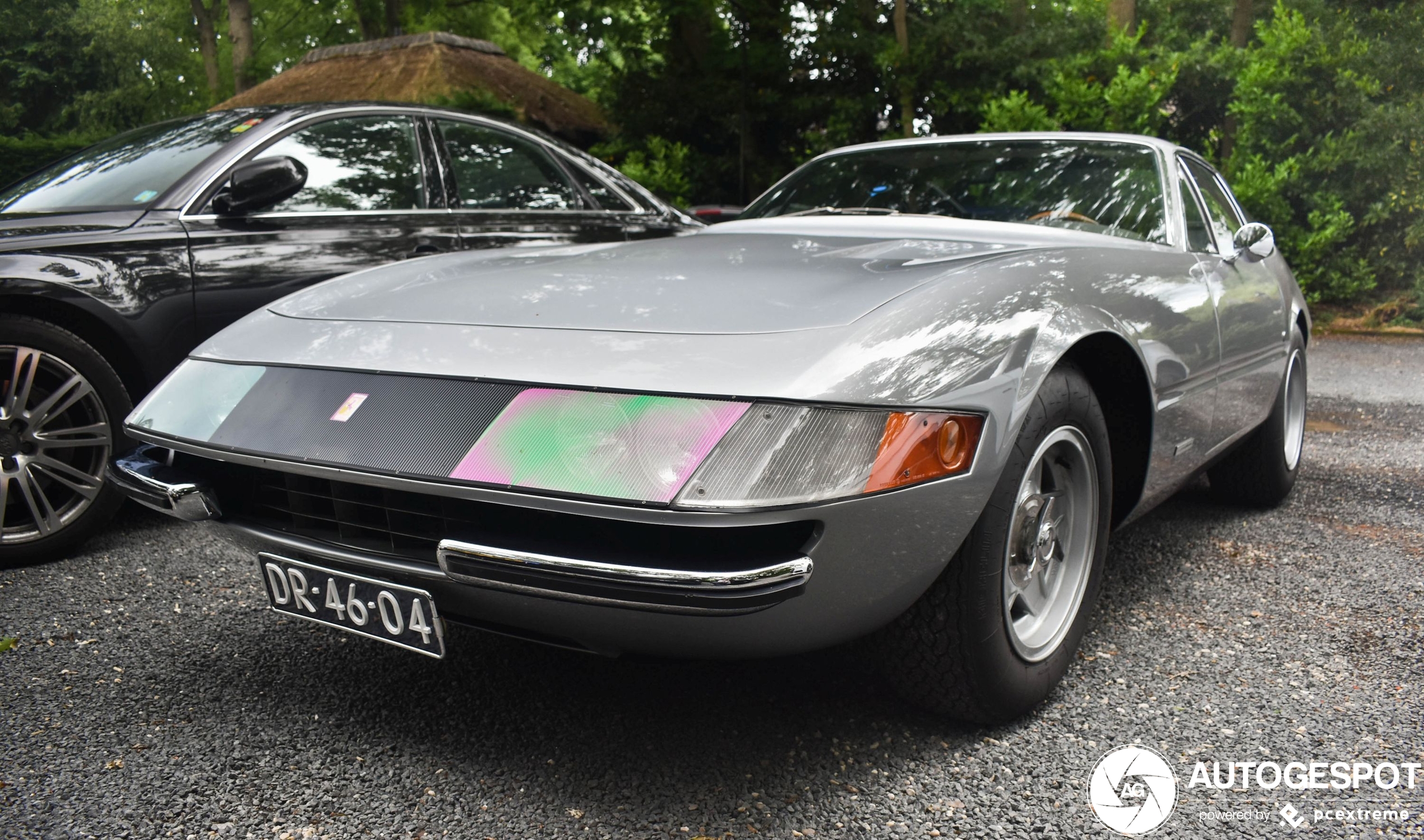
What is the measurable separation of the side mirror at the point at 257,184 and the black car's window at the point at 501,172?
0.80m

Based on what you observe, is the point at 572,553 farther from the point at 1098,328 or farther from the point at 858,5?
the point at 858,5

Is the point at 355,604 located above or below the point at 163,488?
below

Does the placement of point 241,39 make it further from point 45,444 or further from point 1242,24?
point 45,444

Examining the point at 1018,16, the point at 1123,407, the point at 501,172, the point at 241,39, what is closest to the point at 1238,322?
the point at 1123,407

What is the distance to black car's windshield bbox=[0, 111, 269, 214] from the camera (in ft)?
11.3

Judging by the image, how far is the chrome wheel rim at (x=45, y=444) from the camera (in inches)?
118

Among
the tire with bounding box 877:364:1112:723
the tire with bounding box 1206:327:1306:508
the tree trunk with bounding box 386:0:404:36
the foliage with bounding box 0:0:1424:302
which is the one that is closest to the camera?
the tire with bounding box 877:364:1112:723

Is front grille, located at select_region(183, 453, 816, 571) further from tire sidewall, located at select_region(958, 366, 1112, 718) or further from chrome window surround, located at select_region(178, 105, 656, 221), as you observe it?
chrome window surround, located at select_region(178, 105, 656, 221)

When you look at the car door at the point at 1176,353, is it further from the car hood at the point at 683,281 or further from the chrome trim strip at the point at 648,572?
the chrome trim strip at the point at 648,572

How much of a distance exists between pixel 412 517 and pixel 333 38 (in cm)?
2789

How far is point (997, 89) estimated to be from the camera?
41.2 ft

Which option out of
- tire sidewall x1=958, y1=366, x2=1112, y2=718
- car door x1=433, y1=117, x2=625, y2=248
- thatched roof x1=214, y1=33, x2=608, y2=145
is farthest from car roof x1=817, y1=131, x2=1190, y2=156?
thatched roof x1=214, y1=33, x2=608, y2=145

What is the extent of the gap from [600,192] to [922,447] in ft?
10.9

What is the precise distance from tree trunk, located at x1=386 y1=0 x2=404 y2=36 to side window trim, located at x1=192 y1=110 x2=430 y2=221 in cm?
1815
